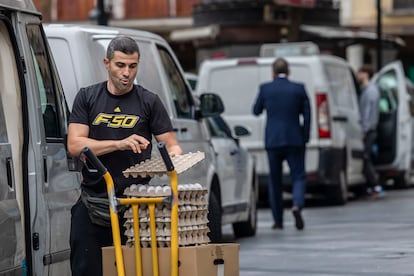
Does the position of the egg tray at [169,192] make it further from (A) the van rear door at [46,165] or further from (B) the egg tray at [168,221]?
(A) the van rear door at [46,165]

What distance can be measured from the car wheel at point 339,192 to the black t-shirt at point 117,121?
12.5m

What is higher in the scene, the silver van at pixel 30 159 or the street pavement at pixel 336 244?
the silver van at pixel 30 159

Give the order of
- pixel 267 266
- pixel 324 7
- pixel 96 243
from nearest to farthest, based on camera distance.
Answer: pixel 96 243, pixel 267 266, pixel 324 7

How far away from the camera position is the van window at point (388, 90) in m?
23.6

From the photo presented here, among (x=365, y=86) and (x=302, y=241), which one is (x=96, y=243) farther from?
(x=365, y=86)

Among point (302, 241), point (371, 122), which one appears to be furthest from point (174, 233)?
point (371, 122)

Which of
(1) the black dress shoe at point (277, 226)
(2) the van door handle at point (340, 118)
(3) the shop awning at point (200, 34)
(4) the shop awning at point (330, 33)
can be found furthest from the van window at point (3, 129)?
(3) the shop awning at point (200, 34)

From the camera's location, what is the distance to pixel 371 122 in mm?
22391

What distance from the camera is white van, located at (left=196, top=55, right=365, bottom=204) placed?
770 inches

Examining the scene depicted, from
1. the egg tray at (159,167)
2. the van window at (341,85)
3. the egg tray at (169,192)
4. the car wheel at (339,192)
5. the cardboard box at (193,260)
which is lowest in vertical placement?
the car wheel at (339,192)

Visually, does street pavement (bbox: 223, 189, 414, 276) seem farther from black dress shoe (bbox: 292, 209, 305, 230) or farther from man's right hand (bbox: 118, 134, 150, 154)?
man's right hand (bbox: 118, 134, 150, 154)

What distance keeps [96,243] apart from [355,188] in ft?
54.6

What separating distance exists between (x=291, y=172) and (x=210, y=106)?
12.2ft

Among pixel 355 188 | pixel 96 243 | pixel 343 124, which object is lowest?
pixel 355 188
